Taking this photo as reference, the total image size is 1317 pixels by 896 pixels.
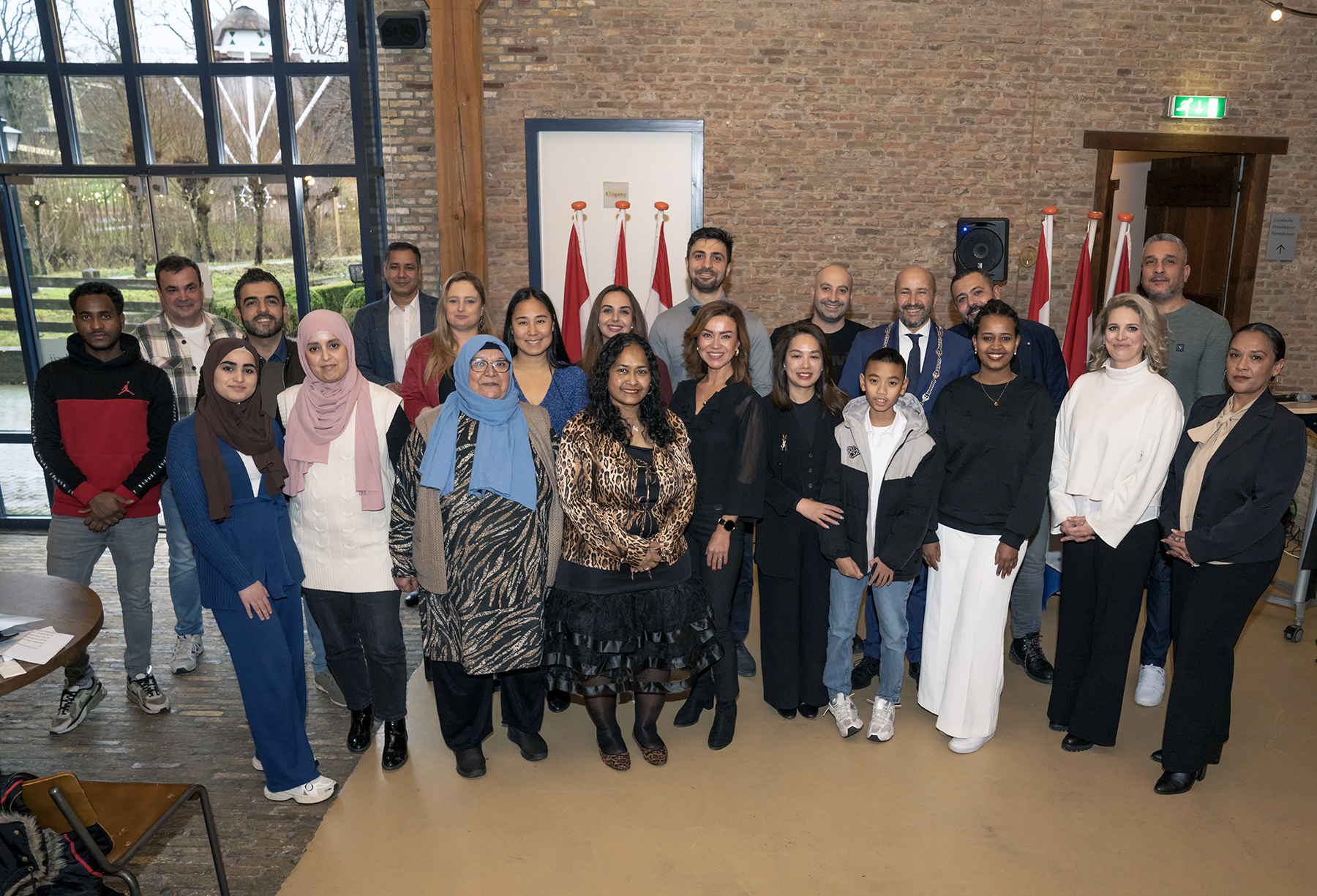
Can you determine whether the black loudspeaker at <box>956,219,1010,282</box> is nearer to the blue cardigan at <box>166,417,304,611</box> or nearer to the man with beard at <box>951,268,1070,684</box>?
the man with beard at <box>951,268,1070,684</box>

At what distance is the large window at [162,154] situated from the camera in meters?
6.43

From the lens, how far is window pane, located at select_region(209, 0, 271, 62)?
6594mm

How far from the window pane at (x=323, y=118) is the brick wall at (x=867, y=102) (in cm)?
42

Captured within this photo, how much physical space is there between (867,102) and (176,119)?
5.45m

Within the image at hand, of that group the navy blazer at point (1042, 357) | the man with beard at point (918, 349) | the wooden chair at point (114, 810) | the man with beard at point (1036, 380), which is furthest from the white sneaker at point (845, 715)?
the wooden chair at point (114, 810)

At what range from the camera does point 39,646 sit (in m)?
2.81

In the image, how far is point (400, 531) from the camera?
341 centimetres

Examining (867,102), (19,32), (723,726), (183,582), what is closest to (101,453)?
(183,582)

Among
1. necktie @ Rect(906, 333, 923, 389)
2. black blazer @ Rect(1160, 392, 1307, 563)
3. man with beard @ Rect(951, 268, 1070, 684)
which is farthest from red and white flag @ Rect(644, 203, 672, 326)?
black blazer @ Rect(1160, 392, 1307, 563)

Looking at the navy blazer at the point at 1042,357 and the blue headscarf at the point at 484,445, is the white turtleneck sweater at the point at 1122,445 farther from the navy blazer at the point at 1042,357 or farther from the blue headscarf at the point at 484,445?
the blue headscarf at the point at 484,445

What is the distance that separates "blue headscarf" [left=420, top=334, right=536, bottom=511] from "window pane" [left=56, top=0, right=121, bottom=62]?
204 inches

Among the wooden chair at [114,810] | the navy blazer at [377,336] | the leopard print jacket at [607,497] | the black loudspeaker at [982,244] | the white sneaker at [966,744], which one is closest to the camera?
the wooden chair at [114,810]

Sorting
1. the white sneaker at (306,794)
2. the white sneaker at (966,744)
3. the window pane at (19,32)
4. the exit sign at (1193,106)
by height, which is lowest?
the white sneaker at (306,794)

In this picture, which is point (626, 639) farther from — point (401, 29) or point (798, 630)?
point (401, 29)
